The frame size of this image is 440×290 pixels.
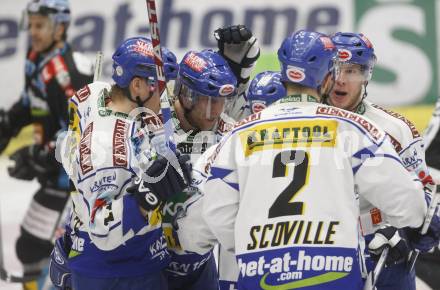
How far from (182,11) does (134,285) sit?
6104 millimetres

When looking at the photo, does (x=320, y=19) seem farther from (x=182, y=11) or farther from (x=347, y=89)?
(x=347, y=89)

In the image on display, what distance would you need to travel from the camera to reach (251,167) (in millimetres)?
3867

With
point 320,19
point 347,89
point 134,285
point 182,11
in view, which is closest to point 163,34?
point 182,11

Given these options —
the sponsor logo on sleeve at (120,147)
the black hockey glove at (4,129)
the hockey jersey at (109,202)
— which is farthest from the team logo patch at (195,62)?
the black hockey glove at (4,129)

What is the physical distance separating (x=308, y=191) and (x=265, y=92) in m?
1.73

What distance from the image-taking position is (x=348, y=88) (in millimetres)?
5039

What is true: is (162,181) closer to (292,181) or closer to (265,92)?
(292,181)

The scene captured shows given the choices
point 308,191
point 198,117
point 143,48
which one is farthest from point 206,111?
point 308,191

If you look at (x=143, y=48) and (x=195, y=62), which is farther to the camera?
(x=195, y=62)

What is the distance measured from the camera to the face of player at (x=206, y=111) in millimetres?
4664

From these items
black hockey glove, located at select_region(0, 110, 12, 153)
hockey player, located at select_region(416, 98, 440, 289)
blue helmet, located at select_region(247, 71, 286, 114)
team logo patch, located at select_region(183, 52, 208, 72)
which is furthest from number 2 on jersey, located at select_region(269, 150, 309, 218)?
black hockey glove, located at select_region(0, 110, 12, 153)

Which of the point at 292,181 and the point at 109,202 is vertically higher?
the point at 292,181

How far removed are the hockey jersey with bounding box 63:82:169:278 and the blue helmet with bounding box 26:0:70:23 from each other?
3499mm

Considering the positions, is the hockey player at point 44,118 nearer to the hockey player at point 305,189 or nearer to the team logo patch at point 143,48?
the team logo patch at point 143,48
